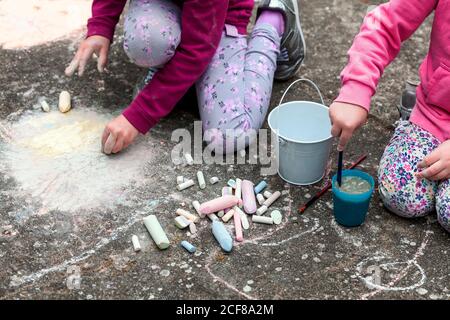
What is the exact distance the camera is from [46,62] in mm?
2539

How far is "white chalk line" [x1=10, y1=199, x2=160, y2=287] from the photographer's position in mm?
1724

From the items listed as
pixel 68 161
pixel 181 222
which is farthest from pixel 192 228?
pixel 68 161

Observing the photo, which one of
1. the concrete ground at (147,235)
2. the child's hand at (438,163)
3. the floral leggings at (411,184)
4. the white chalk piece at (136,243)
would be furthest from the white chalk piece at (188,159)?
the child's hand at (438,163)

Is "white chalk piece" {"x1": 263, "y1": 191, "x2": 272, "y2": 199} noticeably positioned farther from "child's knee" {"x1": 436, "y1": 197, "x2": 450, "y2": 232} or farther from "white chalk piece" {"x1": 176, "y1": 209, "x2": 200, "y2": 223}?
"child's knee" {"x1": 436, "y1": 197, "x2": 450, "y2": 232}

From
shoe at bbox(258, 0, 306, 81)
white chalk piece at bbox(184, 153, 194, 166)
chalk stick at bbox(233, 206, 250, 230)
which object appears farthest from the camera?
shoe at bbox(258, 0, 306, 81)

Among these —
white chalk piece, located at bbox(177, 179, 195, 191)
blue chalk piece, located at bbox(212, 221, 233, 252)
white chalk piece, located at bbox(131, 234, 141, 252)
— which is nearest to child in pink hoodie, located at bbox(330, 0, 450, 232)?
blue chalk piece, located at bbox(212, 221, 233, 252)

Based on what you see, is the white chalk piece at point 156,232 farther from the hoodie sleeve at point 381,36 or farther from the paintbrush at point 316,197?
the hoodie sleeve at point 381,36

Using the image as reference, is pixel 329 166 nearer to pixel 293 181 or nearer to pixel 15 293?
pixel 293 181

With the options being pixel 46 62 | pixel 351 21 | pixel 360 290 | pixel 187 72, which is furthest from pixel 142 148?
pixel 351 21

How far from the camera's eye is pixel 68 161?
6.95ft

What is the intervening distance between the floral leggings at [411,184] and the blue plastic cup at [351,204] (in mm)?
80

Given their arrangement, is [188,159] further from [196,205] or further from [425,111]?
[425,111]

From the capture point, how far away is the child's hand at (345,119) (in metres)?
1.77

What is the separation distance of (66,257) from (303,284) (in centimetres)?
63
